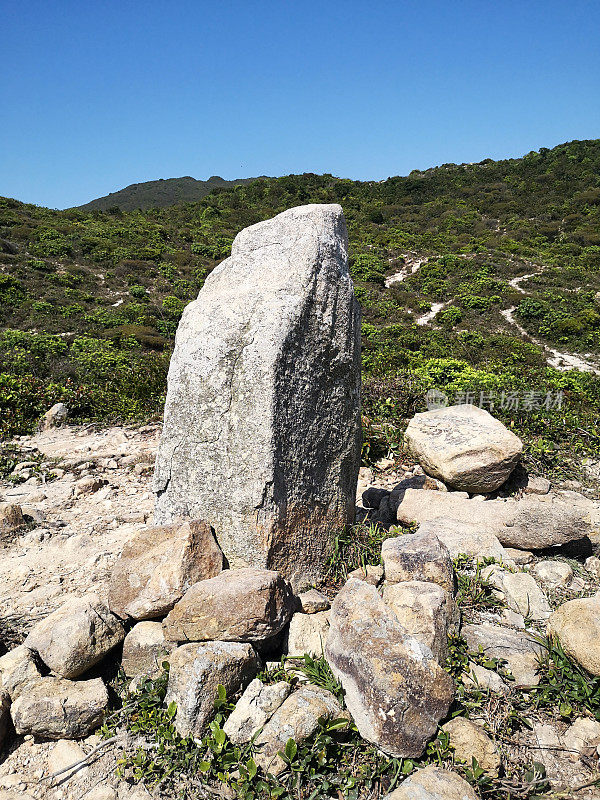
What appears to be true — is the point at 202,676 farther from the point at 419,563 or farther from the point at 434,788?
the point at 419,563

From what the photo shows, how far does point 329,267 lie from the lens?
12.0ft

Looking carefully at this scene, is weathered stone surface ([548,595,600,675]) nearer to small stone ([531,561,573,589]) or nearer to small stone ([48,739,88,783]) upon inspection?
small stone ([531,561,573,589])

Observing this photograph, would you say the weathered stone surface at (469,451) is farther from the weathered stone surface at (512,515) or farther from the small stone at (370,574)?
the small stone at (370,574)

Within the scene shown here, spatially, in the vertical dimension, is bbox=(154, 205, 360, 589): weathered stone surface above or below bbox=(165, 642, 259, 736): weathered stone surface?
above

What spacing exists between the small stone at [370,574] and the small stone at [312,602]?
0.91 ft

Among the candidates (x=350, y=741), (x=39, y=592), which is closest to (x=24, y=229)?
(x=39, y=592)

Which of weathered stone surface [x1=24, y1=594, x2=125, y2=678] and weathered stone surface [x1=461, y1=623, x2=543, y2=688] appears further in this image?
weathered stone surface [x1=24, y1=594, x2=125, y2=678]

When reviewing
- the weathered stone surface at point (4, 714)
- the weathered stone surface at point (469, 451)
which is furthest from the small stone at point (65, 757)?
the weathered stone surface at point (469, 451)

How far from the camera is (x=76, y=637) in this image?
3.05 metres

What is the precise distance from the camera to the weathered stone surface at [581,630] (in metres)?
2.73

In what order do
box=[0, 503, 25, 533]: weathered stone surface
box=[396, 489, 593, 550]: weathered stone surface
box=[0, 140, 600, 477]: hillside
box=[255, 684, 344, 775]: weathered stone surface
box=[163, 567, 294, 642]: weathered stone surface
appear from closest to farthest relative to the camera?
1. box=[255, 684, 344, 775]: weathered stone surface
2. box=[163, 567, 294, 642]: weathered stone surface
3. box=[396, 489, 593, 550]: weathered stone surface
4. box=[0, 503, 25, 533]: weathered stone surface
5. box=[0, 140, 600, 477]: hillside

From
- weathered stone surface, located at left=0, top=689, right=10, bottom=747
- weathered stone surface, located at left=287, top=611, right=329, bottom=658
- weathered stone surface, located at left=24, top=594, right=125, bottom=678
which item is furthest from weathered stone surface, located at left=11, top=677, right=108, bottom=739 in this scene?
weathered stone surface, located at left=287, top=611, right=329, bottom=658

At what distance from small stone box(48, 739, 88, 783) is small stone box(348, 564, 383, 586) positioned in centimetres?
185

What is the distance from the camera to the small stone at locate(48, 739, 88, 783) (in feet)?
8.71
